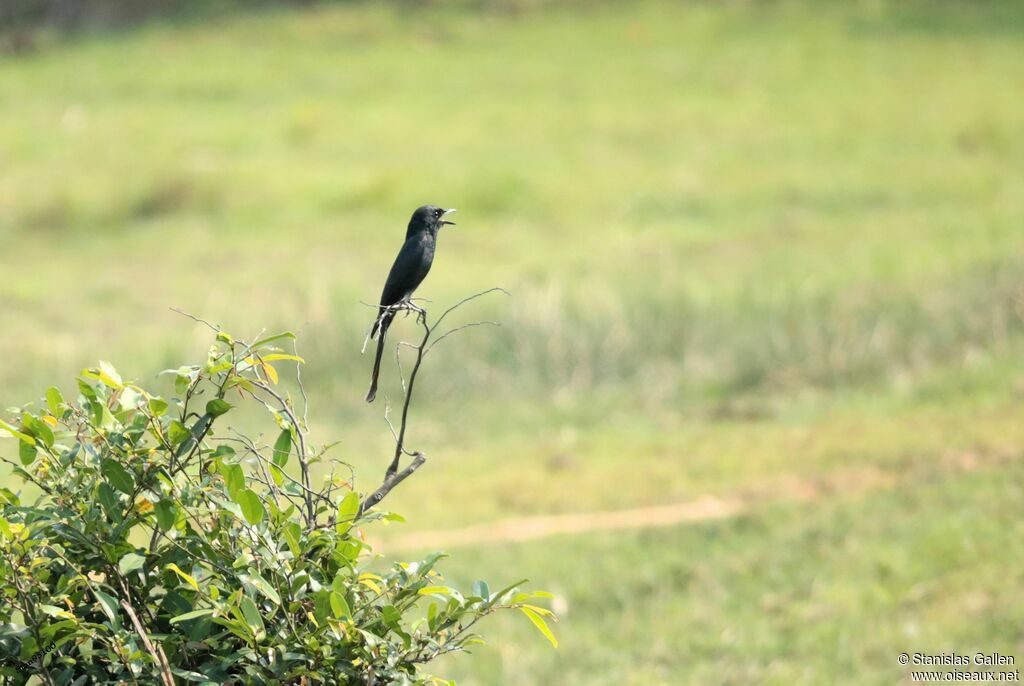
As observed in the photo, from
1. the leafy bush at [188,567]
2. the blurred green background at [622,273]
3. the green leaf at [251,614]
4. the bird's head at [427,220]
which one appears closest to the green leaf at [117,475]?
the leafy bush at [188,567]

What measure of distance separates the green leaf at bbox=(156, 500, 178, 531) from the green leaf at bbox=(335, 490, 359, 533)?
312 mm

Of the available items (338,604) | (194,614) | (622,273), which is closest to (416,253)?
(338,604)

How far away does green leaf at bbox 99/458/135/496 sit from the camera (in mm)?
2762

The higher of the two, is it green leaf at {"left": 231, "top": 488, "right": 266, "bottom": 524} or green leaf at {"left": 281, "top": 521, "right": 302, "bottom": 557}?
green leaf at {"left": 231, "top": 488, "right": 266, "bottom": 524}

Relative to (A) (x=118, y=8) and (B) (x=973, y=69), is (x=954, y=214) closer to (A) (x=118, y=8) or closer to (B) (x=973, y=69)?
(B) (x=973, y=69)

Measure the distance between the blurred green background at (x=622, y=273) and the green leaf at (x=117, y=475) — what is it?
4.68 meters

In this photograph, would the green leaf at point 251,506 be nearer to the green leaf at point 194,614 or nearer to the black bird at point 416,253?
the green leaf at point 194,614

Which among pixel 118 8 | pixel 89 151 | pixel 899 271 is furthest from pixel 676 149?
pixel 118 8

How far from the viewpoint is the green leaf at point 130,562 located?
2744 millimetres

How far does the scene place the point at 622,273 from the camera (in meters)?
15.2

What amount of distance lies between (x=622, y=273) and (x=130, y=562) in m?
12.6

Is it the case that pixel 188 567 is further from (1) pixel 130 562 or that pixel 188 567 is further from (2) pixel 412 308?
(2) pixel 412 308

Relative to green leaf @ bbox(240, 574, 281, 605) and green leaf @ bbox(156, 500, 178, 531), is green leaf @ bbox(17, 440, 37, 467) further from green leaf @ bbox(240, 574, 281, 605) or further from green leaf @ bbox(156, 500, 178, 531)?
green leaf @ bbox(240, 574, 281, 605)

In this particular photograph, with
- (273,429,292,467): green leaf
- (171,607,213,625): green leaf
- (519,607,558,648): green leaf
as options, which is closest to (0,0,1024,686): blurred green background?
(519,607,558,648): green leaf
